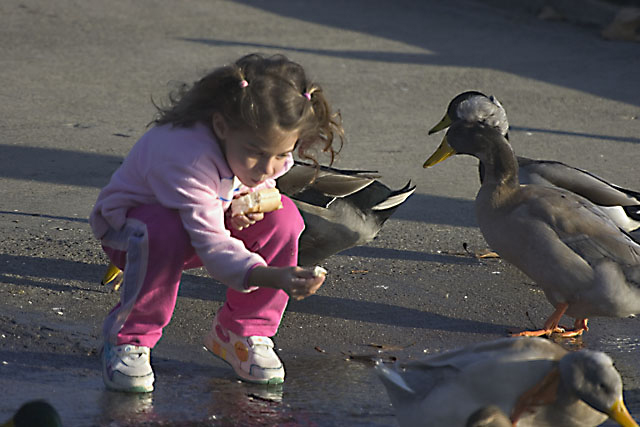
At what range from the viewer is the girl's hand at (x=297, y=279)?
2.76 metres

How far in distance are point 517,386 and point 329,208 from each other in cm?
170

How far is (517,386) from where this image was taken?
2574 millimetres

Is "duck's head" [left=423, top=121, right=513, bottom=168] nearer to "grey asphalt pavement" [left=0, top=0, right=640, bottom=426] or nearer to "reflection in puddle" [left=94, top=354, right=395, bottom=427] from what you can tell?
"grey asphalt pavement" [left=0, top=0, right=640, bottom=426]

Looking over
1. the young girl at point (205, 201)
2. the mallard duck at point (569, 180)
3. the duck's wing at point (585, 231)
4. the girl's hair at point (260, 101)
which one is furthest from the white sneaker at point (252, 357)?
the mallard duck at point (569, 180)

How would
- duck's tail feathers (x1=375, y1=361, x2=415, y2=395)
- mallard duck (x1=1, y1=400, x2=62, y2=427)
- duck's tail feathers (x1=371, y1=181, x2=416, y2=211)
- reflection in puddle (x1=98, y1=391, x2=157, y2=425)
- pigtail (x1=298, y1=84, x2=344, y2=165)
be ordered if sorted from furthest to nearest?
duck's tail feathers (x1=371, y1=181, x2=416, y2=211)
pigtail (x1=298, y1=84, x2=344, y2=165)
reflection in puddle (x1=98, y1=391, x2=157, y2=425)
duck's tail feathers (x1=375, y1=361, x2=415, y2=395)
mallard duck (x1=1, y1=400, x2=62, y2=427)

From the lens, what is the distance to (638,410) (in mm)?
3166

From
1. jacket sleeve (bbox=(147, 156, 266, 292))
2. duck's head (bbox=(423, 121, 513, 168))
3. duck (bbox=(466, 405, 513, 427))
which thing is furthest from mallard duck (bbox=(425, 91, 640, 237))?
duck (bbox=(466, 405, 513, 427))

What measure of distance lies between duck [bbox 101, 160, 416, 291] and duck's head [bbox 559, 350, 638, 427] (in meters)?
1.71

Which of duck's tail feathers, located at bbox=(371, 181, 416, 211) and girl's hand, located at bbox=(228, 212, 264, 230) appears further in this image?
duck's tail feathers, located at bbox=(371, 181, 416, 211)

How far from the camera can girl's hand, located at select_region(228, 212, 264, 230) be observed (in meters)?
3.21

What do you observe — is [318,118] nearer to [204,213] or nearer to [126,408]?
[204,213]

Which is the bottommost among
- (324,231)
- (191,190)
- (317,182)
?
(324,231)

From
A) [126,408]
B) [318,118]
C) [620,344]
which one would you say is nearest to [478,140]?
[620,344]

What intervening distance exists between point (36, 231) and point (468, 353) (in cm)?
257
